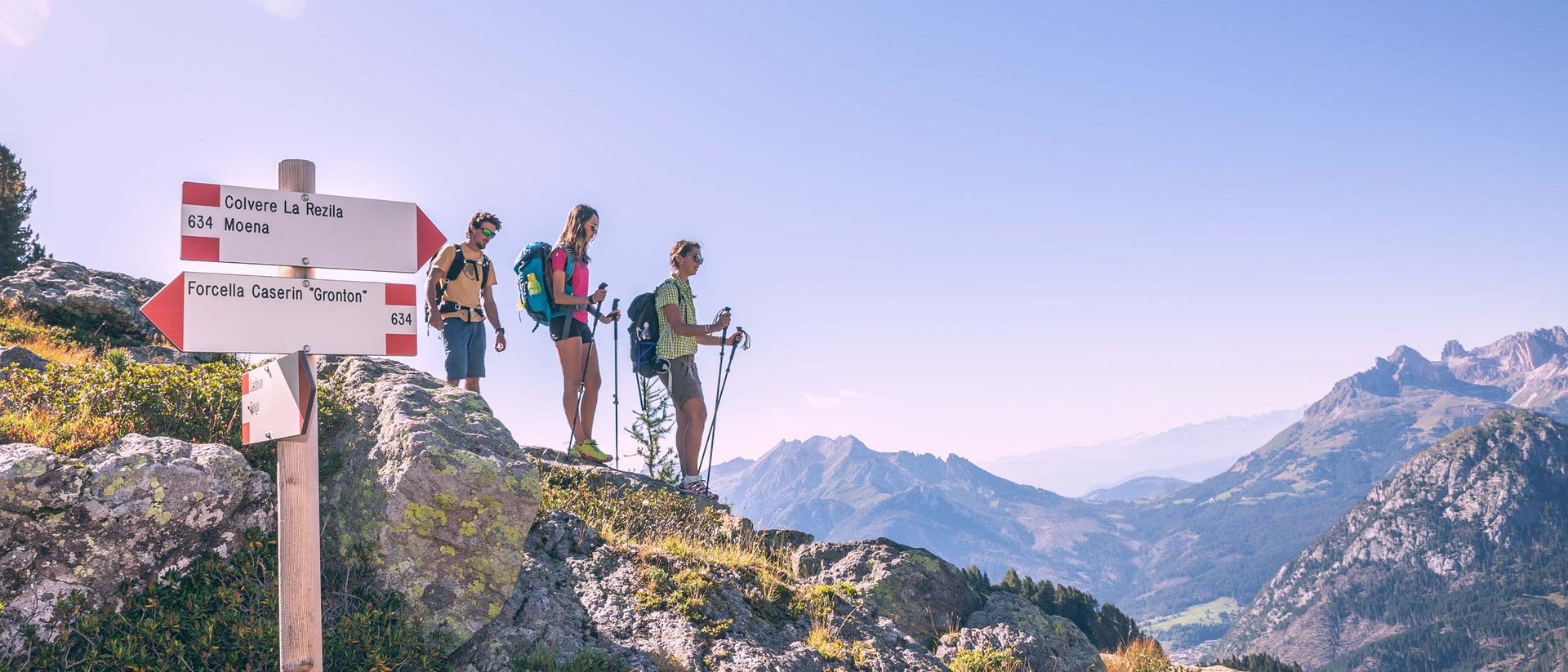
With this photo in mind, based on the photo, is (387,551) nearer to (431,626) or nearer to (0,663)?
(431,626)

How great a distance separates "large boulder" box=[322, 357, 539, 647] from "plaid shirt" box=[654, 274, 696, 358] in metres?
4.64

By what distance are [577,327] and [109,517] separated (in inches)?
262

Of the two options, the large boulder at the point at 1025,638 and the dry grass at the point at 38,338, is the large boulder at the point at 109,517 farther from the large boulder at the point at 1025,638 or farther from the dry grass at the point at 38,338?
the large boulder at the point at 1025,638

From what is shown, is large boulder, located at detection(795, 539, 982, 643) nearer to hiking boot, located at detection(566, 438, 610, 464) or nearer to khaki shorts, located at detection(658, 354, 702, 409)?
khaki shorts, located at detection(658, 354, 702, 409)

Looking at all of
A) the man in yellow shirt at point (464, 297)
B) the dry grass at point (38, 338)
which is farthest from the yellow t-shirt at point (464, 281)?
the dry grass at point (38, 338)

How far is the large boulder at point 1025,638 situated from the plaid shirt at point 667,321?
4896 millimetres

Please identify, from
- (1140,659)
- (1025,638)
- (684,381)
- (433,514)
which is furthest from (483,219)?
(1140,659)

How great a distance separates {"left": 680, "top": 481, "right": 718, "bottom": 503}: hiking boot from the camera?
12.2 meters

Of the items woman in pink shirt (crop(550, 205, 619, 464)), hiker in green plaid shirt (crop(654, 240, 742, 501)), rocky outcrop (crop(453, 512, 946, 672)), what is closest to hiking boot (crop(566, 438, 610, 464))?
woman in pink shirt (crop(550, 205, 619, 464))

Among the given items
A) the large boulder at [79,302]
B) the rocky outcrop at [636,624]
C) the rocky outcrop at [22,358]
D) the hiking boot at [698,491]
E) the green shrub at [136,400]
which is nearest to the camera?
the rocky outcrop at [636,624]

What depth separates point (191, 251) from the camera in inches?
190

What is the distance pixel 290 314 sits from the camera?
16.2 feet

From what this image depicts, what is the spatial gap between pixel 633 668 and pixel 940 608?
6.04 meters

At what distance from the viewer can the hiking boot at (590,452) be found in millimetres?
12672
